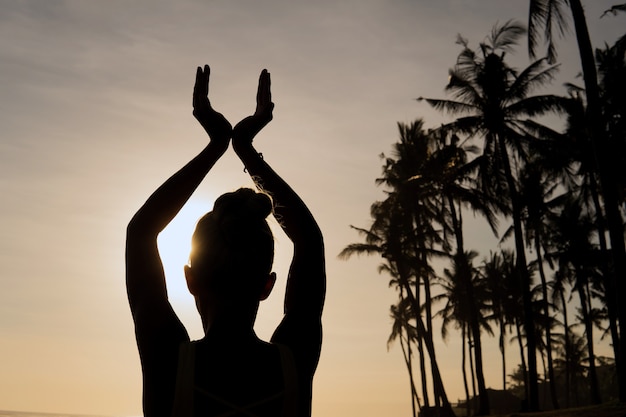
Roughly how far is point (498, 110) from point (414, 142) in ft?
25.7

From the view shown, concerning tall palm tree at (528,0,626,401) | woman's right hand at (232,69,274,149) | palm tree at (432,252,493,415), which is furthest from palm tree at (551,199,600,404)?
woman's right hand at (232,69,274,149)

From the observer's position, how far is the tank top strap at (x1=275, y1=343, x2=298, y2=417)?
132 centimetres

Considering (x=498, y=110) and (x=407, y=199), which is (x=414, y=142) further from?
(x=498, y=110)

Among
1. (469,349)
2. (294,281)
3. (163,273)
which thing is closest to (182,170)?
(163,273)

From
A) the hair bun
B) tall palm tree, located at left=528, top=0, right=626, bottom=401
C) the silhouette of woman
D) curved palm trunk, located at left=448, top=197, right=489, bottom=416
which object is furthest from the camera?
curved palm trunk, located at left=448, top=197, right=489, bottom=416

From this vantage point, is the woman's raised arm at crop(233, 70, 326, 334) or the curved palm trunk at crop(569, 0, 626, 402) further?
the curved palm trunk at crop(569, 0, 626, 402)

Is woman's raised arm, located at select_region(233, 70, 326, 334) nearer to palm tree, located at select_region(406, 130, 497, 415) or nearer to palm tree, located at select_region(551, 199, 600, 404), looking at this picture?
palm tree, located at select_region(406, 130, 497, 415)

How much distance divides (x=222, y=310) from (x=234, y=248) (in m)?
0.15

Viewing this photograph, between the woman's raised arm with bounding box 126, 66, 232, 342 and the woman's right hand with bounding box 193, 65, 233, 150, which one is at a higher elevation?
the woman's right hand with bounding box 193, 65, 233, 150

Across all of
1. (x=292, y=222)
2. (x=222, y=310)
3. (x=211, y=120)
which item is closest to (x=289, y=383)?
(x=222, y=310)

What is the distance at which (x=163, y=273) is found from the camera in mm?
1388

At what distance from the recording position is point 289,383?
134cm

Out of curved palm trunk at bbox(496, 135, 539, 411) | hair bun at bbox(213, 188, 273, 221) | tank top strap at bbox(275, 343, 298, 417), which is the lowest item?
tank top strap at bbox(275, 343, 298, 417)

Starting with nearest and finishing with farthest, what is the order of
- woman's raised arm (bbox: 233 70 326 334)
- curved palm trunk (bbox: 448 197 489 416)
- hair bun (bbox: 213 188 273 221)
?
hair bun (bbox: 213 188 273 221)
woman's raised arm (bbox: 233 70 326 334)
curved palm trunk (bbox: 448 197 489 416)
